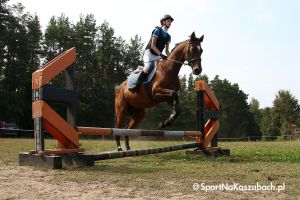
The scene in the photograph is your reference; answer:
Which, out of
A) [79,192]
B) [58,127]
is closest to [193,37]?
[58,127]

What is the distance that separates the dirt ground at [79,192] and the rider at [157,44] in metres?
4.24

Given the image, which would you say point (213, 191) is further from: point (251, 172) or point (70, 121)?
point (70, 121)

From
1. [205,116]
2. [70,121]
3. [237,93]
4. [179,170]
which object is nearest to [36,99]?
[70,121]

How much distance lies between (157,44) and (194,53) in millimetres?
957

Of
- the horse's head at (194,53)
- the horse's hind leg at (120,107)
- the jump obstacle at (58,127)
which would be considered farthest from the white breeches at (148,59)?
the jump obstacle at (58,127)

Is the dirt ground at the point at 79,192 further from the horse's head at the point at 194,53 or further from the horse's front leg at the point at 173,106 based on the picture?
the horse's head at the point at 194,53

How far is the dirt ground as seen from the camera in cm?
423

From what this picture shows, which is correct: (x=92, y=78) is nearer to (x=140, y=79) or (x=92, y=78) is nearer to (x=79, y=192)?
(x=140, y=79)

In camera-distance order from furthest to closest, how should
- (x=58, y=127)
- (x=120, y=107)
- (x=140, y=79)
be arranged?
(x=120, y=107), (x=140, y=79), (x=58, y=127)

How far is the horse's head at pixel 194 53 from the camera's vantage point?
8.40m

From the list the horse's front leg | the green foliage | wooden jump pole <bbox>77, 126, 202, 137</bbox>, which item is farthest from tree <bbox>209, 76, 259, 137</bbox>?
the horse's front leg

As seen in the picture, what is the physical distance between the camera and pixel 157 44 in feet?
29.6

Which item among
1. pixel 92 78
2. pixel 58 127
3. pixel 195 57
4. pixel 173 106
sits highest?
pixel 92 78

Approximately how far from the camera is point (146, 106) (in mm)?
9789
